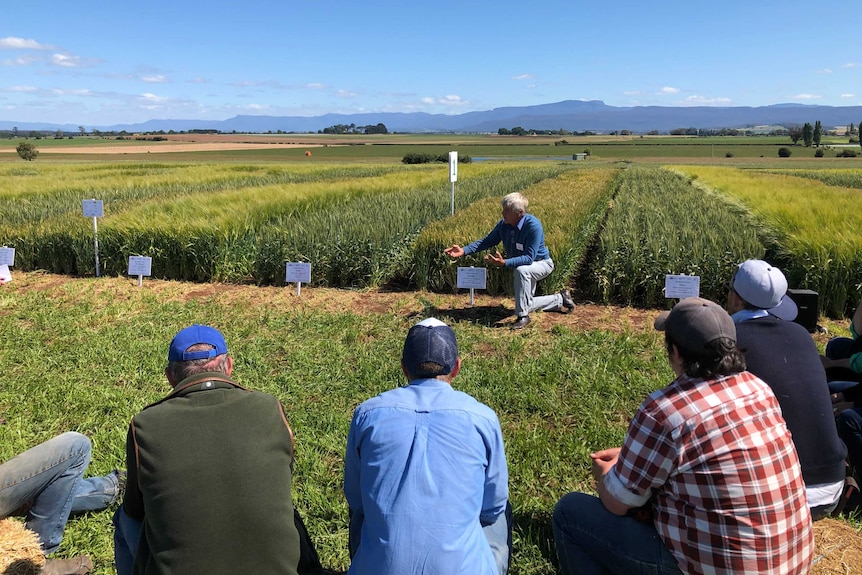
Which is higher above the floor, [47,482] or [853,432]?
[853,432]

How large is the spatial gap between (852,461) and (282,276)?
6.98m

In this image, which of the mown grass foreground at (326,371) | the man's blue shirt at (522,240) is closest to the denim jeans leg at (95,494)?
the mown grass foreground at (326,371)

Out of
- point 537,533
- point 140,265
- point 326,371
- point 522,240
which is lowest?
point 537,533

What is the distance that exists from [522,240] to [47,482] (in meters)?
4.63

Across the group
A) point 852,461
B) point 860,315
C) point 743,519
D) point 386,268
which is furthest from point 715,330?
point 386,268

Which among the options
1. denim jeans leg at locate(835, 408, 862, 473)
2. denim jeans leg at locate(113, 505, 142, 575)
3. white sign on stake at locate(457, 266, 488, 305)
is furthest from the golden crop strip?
denim jeans leg at locate(113, 505, 142, 575)

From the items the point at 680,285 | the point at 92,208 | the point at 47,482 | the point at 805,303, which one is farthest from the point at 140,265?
the point at 805,303

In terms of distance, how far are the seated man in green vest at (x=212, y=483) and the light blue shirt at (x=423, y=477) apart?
289 mm

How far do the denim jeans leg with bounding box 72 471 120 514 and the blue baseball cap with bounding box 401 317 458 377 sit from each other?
2.28 metres

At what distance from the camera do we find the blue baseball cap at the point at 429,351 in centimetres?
209

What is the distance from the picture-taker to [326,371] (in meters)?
4.97

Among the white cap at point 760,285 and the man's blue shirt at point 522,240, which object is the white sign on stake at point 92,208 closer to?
the man's blue shirt at point 522,240

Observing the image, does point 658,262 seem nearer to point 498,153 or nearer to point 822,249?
point 822,249

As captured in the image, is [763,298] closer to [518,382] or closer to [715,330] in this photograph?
[715,330]
